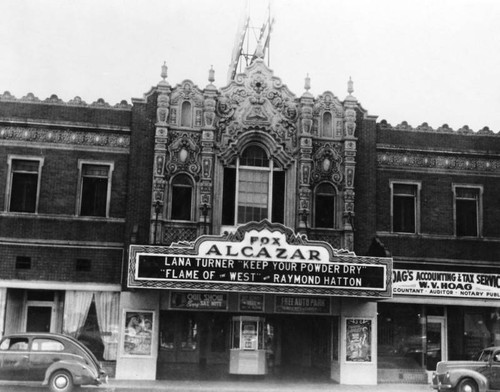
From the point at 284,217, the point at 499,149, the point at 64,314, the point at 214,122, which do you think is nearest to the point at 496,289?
the point at 499,149

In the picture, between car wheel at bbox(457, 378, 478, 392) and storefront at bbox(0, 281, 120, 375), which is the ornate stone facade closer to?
storefront at bbox(0, 281, 120, 375)

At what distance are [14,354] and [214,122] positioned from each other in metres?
10.3

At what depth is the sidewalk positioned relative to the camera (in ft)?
67.1

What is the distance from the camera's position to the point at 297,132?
24656mm

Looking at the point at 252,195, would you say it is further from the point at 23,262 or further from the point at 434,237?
the point at 23,262

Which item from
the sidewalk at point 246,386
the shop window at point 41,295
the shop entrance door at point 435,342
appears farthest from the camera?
the shop entrance door at point 435,342

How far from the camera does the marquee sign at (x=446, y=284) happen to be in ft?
79.5

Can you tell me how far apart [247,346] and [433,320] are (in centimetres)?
698

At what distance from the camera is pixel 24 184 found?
23734mm

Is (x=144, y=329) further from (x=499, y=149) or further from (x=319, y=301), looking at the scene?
(x=499, y=149)

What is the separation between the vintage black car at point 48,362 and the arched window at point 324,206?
377 inches

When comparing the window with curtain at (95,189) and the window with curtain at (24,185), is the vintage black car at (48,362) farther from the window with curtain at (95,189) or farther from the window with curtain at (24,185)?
the window with curtain at (24,185)

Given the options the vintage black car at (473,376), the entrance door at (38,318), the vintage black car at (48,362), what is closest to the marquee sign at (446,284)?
the vintage black car at (473,376)

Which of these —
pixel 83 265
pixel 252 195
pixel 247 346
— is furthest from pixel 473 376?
pixel 83 265
